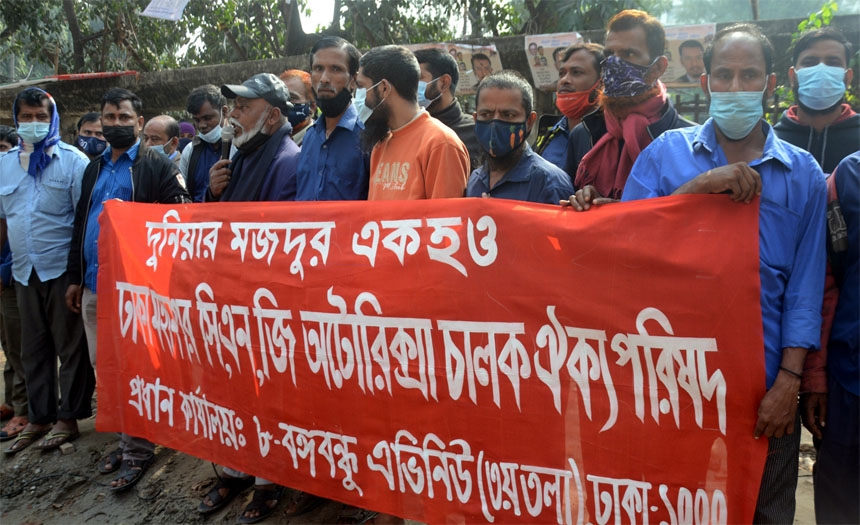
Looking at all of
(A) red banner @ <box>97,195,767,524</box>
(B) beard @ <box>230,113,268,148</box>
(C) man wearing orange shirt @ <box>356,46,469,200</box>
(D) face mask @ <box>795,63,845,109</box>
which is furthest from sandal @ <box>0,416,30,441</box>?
(D) face mask @ <box>795,63,845,109</box>

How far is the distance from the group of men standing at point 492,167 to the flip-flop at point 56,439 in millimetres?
12

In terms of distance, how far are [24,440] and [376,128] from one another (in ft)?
11.0

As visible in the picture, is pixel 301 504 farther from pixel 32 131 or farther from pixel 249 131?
pixel 32 131

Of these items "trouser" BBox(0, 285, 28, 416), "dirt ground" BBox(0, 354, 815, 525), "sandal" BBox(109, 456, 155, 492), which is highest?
"trouser" BBox(0, 285, 28, 416)

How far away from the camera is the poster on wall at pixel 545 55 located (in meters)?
6.34

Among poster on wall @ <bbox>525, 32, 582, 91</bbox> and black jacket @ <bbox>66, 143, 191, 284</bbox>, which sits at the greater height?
poster on wall @ <bbox>525, 32, 582, 91</bbox>

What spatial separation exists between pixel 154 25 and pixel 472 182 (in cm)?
1176

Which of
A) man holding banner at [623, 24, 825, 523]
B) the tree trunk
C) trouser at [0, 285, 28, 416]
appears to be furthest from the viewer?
the tree trunk

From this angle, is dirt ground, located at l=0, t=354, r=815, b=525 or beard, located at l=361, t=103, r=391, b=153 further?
dirt ground, located at l=0, t=354, r=815, b=525

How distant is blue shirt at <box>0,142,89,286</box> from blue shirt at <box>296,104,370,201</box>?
194 cm

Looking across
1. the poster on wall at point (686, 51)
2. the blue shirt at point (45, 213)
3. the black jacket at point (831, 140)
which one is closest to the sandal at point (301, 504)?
the blue shirt at point (45, 213)

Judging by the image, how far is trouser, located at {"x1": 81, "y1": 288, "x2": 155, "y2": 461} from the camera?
4164 millimetres

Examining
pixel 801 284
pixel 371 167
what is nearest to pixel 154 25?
pixel 371 167

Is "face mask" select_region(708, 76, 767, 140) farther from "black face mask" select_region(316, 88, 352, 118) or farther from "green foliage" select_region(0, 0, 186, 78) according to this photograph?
"green foliage" select_region(0, 0, 186, 78)
